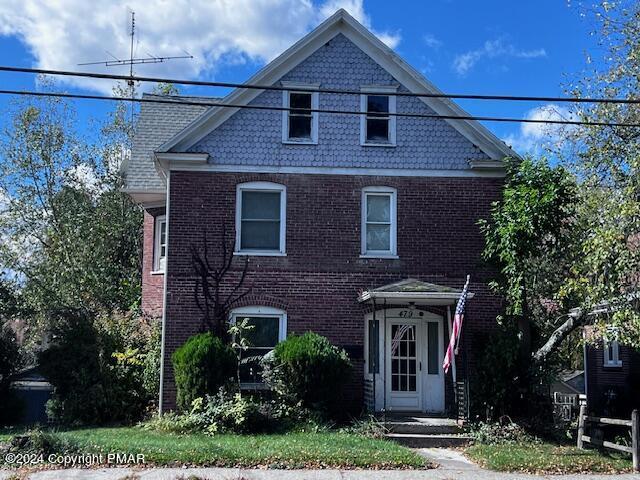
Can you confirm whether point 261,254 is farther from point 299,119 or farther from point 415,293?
point 415,293

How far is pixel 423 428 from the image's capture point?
1488cm

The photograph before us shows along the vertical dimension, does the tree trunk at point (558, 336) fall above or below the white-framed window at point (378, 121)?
below

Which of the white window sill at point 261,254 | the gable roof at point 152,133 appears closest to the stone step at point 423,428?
the white window sill at point 261,254

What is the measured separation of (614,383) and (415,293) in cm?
1229

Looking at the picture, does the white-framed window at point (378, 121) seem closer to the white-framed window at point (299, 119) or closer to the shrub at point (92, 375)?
the white-framed window at point (299, 119)

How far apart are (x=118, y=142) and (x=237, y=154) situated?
1712 centimetres

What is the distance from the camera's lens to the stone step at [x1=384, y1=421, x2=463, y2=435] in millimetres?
14799

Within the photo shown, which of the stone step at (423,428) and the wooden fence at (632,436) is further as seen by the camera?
the stone step at (423,428)

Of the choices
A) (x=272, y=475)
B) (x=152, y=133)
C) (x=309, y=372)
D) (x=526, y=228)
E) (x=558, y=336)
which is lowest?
(x=272, y=475)

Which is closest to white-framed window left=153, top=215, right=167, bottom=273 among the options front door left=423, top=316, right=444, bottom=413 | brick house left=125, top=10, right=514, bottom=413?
brick house left=125, top=10, right=514, bottom=413

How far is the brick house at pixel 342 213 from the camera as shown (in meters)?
16.7

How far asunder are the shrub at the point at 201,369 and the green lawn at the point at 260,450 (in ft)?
5.60

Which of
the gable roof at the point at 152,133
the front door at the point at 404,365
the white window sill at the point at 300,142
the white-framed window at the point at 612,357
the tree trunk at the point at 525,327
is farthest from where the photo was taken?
the white-framed window at the point at 612,357

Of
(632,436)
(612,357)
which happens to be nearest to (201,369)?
(632,436)
